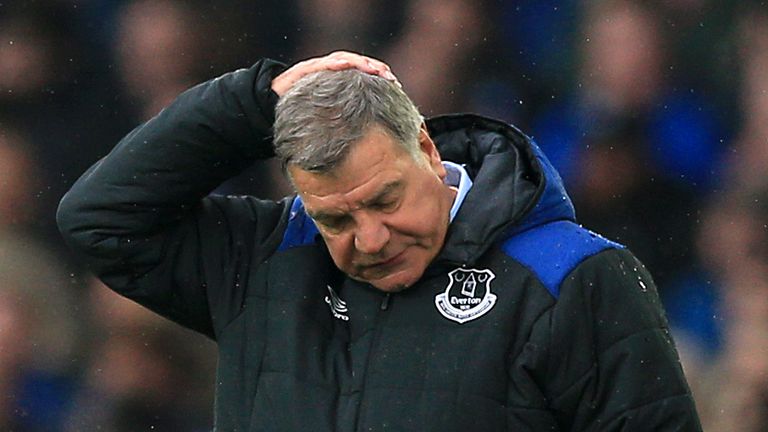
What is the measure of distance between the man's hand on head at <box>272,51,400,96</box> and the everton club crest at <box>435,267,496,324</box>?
1.02 feet

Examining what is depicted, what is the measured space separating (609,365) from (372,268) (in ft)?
1.24

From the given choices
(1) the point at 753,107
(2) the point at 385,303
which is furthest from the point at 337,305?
(1) the point at 753,107

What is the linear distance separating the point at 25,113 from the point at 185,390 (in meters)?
0.85

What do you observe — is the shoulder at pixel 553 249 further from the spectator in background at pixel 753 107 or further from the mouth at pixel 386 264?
the spectator in background at pixel 753 107

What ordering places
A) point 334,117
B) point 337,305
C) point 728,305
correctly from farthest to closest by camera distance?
point 728,305 → point 337,305 → point 334,117

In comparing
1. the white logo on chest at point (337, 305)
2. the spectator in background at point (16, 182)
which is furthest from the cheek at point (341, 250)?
the spectator in background at point (16, 182)

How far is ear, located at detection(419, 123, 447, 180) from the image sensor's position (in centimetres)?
228

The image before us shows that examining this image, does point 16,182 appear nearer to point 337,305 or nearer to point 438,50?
point 438,50

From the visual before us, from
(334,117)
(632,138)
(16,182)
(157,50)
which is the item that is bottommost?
(16,182)

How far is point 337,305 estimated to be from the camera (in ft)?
7.82

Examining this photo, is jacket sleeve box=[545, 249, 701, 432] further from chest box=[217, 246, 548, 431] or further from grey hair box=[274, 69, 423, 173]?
grey hair box=[274, 69, 423, 173]

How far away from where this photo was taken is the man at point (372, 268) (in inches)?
86.4

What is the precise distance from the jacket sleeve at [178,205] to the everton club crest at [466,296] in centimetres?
35

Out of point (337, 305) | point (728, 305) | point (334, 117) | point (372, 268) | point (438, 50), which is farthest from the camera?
point (438, 50)
